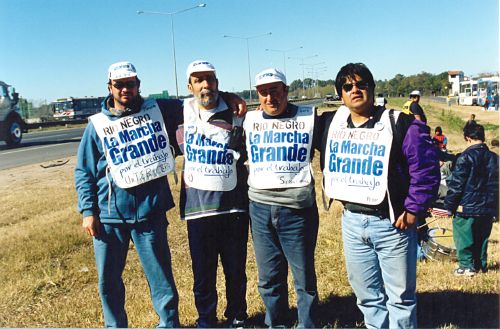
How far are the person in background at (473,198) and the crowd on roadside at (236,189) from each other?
1.64 metres

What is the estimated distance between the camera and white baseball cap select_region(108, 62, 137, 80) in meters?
2.90

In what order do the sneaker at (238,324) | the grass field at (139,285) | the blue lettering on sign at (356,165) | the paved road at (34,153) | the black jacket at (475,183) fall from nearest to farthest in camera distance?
the blue lettering on sign at (356,165) → the sneaker at (238,324) → the grass field at (139,285) → the black jacket at (475,183) → the paved road at (34,153)

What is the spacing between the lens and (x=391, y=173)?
101 inches

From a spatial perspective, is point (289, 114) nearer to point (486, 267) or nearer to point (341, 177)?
point (341, 177)

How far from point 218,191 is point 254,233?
361 millimetres

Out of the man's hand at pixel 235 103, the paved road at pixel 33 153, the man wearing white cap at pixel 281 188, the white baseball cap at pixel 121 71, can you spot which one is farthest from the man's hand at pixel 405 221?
the paved road at pixel 33 153

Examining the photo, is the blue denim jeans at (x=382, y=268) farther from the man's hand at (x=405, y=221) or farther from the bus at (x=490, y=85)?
the bus at (x=490, y=85)

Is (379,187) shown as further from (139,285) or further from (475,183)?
(139,285)

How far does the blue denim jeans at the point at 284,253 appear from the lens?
2.89 meters

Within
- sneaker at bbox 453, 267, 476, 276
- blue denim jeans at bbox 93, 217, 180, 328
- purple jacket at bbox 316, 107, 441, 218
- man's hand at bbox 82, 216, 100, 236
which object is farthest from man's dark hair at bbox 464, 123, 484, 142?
man's hand at bbox 82, 216, 100, 236

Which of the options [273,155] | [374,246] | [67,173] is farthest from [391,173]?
[67,173]

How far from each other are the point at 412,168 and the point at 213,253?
1.42 meters

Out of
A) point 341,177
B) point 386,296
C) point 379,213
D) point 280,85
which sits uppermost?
point 280,85

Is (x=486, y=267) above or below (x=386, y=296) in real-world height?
below
